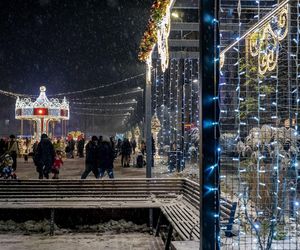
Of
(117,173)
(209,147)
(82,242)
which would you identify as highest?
(209,147)

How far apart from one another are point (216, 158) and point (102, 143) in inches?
429

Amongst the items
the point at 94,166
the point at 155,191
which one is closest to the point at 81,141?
the point at 94,166

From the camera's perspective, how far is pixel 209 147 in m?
4.33

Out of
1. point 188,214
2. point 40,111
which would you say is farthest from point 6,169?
point 40,111

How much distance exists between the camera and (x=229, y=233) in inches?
257

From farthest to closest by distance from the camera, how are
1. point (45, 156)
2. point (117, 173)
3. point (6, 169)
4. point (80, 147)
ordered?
point (80, 147)
point (117, 173)
point (6, 169)
point (45, 156)

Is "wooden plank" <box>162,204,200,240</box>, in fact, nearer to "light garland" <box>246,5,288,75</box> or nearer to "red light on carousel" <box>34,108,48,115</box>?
"light garland" <box>246,5,288,75</box>

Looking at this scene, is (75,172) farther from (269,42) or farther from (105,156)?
(269,42)

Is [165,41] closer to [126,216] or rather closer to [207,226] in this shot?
[126,216]

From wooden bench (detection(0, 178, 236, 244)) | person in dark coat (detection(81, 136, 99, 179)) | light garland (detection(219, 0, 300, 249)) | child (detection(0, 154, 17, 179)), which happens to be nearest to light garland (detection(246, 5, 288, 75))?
light garland (detection(219, 0, 300, 249))

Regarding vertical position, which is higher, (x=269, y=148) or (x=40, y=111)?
(x=40, y=111)

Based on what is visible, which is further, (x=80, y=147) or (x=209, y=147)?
(x=80, y=147)

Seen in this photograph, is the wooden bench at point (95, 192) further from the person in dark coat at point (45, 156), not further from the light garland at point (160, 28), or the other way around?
the person in dark coat at point (45, 156)

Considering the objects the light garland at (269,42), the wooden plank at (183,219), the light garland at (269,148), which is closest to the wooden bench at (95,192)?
the wooden plank at (183,219)
